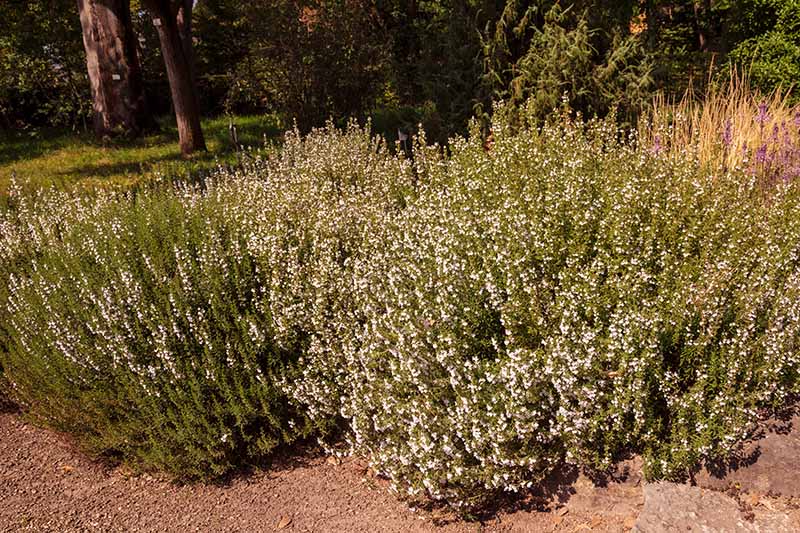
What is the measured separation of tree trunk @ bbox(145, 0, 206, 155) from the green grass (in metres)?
0.31

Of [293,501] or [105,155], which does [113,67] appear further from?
[293,501]

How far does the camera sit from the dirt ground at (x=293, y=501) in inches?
138

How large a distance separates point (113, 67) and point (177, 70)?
3446mm

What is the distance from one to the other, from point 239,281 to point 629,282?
8.80 feet

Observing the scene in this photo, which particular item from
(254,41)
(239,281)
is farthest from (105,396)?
(254,41)

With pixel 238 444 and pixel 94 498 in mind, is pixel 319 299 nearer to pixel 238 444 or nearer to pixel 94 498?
pixel 238 444

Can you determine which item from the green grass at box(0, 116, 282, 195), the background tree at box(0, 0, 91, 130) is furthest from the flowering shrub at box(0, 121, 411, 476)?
the background tree at box(0, 0, 91, 130)

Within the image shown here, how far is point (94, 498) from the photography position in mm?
4453

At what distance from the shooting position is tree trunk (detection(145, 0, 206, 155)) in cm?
922

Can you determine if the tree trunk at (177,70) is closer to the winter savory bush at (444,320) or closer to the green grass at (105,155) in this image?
the green grass at (105,155)

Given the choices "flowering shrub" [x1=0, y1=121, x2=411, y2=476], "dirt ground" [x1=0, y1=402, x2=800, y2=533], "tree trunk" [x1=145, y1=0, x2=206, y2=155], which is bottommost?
"dirt ground" [x1=0, y1=402, x2=800, y2=533]

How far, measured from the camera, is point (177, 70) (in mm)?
9773

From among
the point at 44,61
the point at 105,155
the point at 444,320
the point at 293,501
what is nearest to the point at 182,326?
the point at 293,501

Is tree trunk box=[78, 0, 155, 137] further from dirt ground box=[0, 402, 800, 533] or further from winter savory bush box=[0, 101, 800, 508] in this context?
dirt ground box=[0, 402, 800, 533]
